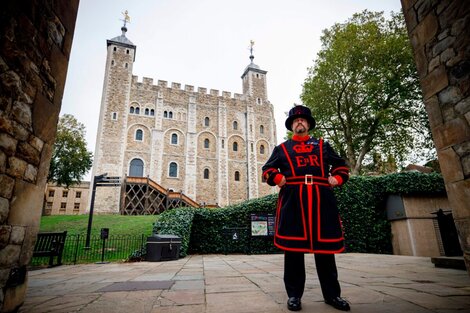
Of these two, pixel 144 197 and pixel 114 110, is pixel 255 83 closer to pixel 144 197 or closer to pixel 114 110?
pixel 114 110

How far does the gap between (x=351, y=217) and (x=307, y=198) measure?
853 centimetres

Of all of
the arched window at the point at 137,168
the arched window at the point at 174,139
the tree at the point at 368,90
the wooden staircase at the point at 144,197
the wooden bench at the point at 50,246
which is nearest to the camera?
the wooden bench at the point at 50,246

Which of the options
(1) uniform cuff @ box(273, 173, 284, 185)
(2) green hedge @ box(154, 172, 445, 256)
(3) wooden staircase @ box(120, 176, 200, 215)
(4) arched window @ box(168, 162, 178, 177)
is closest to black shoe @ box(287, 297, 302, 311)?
(1) uniform cuff @ box(273, 173, 284, 185)

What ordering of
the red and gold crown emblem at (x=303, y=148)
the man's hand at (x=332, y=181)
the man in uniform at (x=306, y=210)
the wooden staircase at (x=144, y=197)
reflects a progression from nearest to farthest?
the man in uniform at (x=306, y=210) < the man's hand at (x=332, y=181) < the red and gold crown emblem at (x=303, y=148) < the wooden staircase at (x=144, y=197)

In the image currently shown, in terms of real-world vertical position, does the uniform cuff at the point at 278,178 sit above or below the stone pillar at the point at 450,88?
below

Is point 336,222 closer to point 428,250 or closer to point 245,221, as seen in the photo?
point 245,221

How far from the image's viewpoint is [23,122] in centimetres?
217

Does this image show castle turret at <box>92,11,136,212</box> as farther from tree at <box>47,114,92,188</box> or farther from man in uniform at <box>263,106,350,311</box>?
man in uniform at <box>263,106,350,311</box>

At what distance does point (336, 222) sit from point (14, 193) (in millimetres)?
2861

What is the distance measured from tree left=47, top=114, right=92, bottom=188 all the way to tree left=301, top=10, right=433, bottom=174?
810 inches

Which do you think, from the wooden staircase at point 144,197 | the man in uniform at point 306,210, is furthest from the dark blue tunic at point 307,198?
the wooden staircase at point 144,197

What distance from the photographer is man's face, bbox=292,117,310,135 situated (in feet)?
8.73

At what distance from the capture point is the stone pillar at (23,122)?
1.95 metres

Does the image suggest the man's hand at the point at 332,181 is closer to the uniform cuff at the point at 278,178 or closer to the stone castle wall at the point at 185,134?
the uniform cuff at the point at 278,178
